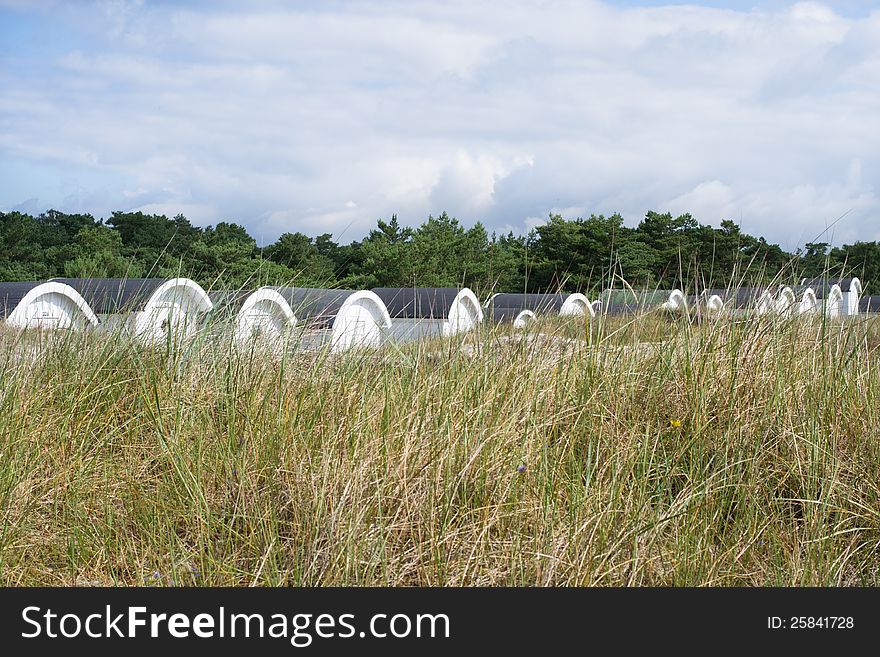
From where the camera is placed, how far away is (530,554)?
7.76ft

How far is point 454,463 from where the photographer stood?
264cm

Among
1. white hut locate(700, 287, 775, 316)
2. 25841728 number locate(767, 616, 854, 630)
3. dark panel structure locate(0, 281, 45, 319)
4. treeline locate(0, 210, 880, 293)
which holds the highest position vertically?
treeline locate(0, 210, 880, 293)

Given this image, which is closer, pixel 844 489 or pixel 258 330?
pixel 844 489

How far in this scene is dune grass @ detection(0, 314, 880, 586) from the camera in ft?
7.90

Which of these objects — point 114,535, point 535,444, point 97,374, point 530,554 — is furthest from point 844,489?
point 97,374

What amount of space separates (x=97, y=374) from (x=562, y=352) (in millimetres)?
2136

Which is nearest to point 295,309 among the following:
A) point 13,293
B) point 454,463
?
point 454,463

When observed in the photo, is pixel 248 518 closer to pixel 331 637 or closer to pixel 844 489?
pixel 331 637

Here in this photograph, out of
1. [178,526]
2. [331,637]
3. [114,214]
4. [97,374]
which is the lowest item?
[331,637]

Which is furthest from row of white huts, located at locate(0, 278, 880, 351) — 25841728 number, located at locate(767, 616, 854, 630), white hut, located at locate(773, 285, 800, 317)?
25841728 number, located at locate(767, 616, 854, 630)

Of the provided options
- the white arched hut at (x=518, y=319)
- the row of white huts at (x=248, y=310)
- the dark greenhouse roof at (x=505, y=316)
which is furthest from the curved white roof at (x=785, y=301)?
the dark greenhouse roof at (x=505, y=316)

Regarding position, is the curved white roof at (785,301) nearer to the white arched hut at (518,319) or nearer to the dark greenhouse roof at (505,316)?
the white arched hut at (518,319)

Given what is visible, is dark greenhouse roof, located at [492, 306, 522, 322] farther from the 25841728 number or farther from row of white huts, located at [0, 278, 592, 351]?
the 25841728 number

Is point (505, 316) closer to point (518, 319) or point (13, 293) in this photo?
point (518, 319)
